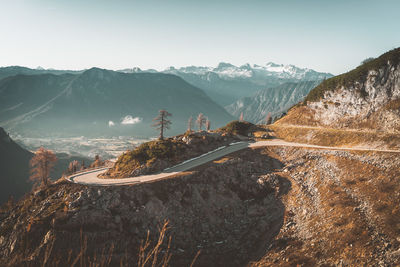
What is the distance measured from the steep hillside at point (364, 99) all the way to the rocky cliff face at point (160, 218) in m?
40.9

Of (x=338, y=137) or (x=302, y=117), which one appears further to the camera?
(x=302, y=117)

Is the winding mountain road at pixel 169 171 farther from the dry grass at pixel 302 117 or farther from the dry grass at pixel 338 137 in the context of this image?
the dry grass at pixel 302 117

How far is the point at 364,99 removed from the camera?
70500 millimetres

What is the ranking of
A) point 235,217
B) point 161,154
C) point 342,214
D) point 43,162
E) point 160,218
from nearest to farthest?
point 342,214, point 160,218, point 235,217, point 161,154, point 43,162

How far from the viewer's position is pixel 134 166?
47625 mm

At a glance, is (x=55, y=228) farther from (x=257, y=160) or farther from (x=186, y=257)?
(x=257, y=160)

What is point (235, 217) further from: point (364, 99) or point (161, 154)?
point (364, 99)

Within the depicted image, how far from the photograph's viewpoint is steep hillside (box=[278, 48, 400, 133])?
6388cm

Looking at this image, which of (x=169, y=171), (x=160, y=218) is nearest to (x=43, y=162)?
(x=169, y=171)

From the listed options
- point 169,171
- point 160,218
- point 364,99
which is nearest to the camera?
point 160,218

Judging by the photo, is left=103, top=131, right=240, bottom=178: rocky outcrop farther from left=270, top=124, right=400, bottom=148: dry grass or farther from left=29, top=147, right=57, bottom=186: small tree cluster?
left=270, top=124, right=400, bottom=148: dry grass

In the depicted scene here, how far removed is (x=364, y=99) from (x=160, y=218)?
72.9 m

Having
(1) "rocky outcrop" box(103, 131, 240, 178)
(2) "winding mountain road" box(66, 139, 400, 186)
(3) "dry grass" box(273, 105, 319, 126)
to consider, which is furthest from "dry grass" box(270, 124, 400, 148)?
(1) "rocky outcrop" box(103, 131, 240, 178)

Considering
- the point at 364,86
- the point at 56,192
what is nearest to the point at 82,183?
the point at 56,192
